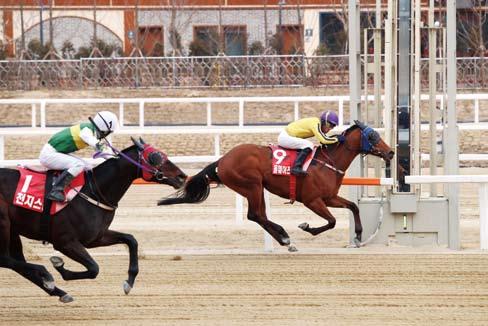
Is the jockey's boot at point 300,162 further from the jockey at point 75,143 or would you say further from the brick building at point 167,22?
the brick building at point 167,22

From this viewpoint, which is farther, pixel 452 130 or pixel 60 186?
pixel 452 130

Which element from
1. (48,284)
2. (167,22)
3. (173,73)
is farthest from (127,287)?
(167,22)

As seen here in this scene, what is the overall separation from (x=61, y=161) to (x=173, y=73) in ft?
67.8

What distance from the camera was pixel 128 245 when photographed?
10062mm

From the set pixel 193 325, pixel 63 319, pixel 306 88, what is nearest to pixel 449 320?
pixel 193 325

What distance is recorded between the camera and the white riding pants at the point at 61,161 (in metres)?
10.2

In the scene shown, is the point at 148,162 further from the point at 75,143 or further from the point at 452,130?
the point at 452,130

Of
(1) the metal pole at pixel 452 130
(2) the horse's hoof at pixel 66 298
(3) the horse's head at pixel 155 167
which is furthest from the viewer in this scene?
(1) the metal pole at pixel 452 130

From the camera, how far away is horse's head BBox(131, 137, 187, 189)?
10.2 m

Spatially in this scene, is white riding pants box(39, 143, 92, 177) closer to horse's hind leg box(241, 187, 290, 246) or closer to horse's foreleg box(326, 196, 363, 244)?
horse's hind leg box(241, 187, 290, 246)

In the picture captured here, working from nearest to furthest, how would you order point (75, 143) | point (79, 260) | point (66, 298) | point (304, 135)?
point (66, 298)
point (79, 260)
point (75, 143)
point (304, 135)

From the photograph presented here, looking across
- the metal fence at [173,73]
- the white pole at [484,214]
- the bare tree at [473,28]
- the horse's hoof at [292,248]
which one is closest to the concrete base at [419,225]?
the white pole at [484,214]

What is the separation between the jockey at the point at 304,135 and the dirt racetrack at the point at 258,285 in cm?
85

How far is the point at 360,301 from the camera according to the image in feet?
32.4
